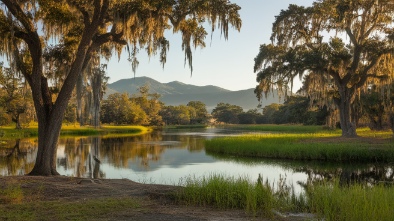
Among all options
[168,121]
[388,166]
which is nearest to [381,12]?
[388,166]

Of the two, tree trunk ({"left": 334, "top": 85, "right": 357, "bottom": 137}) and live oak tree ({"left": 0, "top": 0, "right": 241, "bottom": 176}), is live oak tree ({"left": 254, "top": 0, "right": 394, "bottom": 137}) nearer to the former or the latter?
tree trunk ({"left": 334, "top": 85, "right": 357, "bottom": 137})

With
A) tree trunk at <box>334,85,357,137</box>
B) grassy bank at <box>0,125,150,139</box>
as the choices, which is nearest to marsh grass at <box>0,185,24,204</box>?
tree trunk at <box>334,85,357,137</box>

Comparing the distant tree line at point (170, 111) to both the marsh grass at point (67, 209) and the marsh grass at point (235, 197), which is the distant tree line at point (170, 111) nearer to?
the marsh grass at point (67, 209)

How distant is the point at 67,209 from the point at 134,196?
1870 mm

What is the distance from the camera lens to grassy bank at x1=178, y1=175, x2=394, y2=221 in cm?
656

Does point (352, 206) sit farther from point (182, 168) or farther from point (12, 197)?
point (182, 168)

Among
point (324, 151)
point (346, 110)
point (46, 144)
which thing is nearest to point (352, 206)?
point (46, 144)

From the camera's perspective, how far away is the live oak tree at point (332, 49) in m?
25.6

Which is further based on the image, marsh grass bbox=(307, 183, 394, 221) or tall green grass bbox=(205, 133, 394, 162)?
tall green grass bbox=(205, 133, 394, 162)

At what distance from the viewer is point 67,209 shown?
712 cm

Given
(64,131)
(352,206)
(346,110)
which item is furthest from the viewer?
(64,131)

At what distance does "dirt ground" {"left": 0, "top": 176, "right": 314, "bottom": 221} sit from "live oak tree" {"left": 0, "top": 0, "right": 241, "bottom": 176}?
2225 millimetres

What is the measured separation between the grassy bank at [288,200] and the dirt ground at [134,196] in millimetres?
349

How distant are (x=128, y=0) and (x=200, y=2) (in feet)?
8.94
